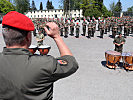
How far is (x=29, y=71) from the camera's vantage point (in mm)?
1040

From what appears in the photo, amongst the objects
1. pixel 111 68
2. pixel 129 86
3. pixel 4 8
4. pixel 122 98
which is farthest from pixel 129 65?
pixel 4 8

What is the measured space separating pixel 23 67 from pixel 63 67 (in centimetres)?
33

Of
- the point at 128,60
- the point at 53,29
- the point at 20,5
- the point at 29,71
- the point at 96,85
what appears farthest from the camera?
the point at 20,5

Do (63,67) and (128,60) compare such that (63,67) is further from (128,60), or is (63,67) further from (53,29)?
(128,60)

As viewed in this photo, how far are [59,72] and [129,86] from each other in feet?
→ 14.6

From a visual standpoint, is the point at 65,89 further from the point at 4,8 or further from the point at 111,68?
the point at 4,8

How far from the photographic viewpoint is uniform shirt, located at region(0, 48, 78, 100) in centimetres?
104

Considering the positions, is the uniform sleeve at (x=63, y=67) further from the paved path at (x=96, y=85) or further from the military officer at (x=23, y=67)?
the paved path at (x=96, y=85)

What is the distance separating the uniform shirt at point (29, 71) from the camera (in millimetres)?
1045

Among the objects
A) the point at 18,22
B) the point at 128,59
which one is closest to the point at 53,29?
the point at 18,22

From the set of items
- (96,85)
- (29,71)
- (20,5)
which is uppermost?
(20,5)

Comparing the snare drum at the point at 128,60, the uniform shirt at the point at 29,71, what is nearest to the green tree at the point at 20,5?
the snare drum at the point at 128,60

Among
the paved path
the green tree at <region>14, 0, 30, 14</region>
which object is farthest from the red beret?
the green tree at <region>14, 0, 30, 14</region>

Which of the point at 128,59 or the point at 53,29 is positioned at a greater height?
the point at 53,29
